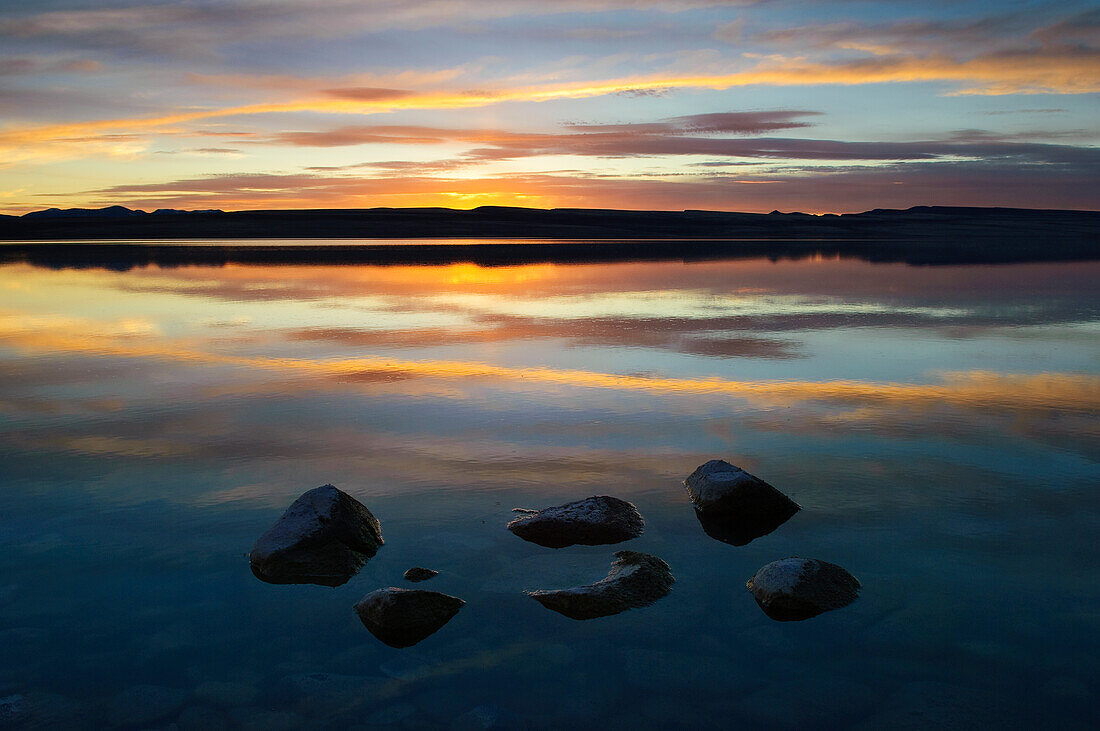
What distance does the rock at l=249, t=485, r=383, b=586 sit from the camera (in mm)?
5797

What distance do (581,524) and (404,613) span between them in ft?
5.52

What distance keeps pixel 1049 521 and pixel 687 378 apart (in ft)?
17.7

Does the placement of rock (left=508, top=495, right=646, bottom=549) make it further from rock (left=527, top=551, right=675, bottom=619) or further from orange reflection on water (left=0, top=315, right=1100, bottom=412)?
orange reflection on water (left=0, top=315, right=1100, bottom=412)

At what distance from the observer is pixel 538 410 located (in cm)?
968

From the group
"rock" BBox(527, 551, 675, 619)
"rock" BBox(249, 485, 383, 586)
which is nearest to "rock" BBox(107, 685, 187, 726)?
"rock" BBox(249, 485, 383, 586)

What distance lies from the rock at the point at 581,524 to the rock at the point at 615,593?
55 cm

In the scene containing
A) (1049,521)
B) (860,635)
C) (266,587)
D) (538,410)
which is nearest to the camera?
(860,635)

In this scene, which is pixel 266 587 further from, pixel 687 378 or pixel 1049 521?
pixel 687 378

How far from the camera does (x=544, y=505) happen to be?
22.6 feet

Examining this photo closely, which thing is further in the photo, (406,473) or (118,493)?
(406,473)

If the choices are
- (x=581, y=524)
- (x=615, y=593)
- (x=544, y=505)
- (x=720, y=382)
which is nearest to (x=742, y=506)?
(x=581, y=524)

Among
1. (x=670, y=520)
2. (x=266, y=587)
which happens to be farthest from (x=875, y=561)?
(x=266, y=587)

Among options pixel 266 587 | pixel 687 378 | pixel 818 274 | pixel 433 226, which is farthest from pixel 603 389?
pixel 433 226

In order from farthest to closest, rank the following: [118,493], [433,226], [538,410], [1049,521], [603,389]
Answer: [433,226]
[603,389]
[538,410]
[118,493]
[1049,521]
